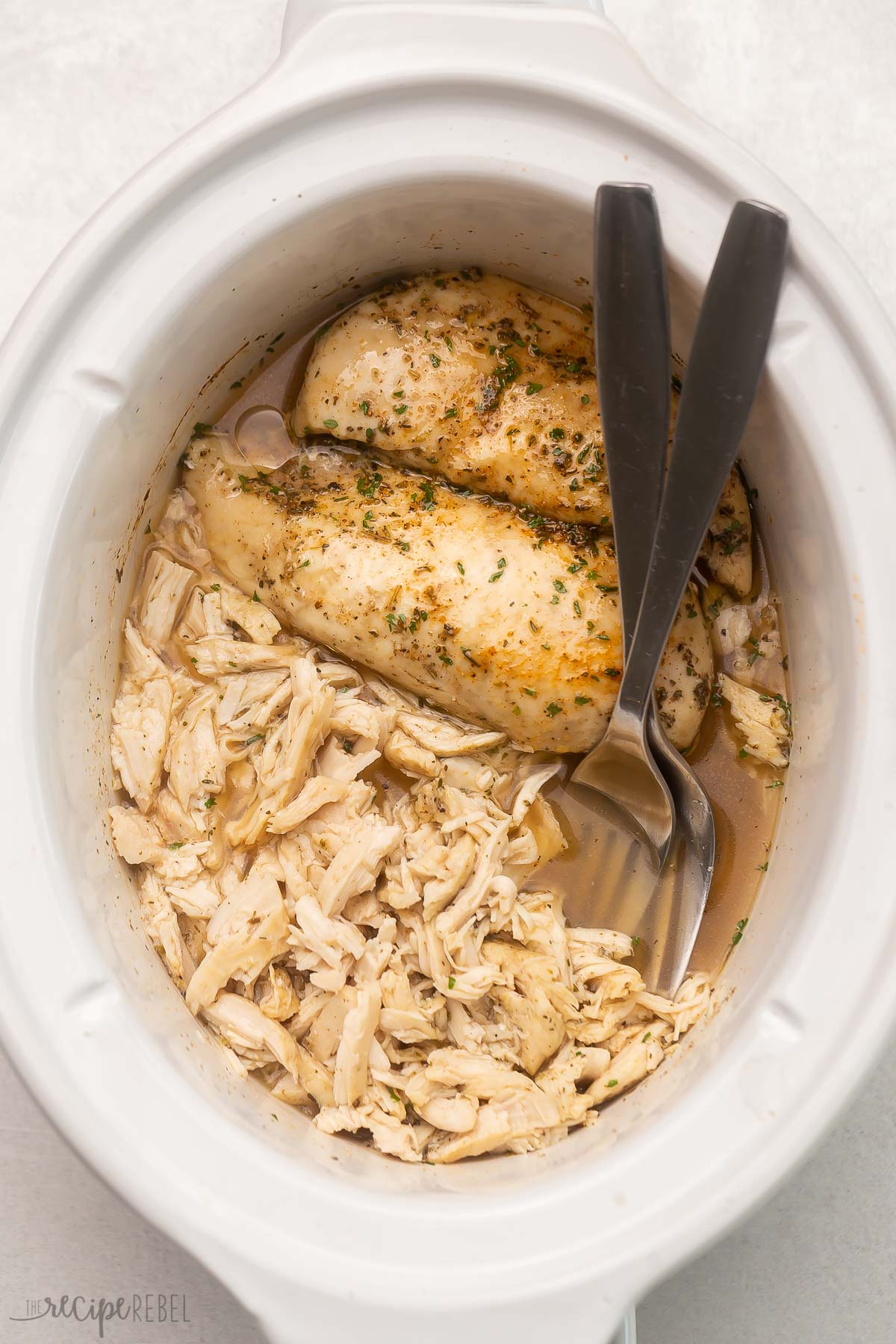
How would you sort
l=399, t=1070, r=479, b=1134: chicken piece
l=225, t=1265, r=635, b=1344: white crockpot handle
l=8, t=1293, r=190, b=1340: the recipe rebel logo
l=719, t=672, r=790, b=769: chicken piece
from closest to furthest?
l=225, t=1265, r=635, b=1344: white crockpot handle
l=399, t=1070, r=479, b=1134: chicken piece
l=719, t=672, r=790, b=769: chicken piece
l=8, t=1293, r=190, b=1340: the recipe rebel logo

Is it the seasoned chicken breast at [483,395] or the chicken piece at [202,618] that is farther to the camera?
the chicken piece at [202,618]

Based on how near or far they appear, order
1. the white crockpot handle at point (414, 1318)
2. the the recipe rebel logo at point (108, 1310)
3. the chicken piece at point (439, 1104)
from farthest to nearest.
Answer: the the recipe rebel logo at point (108, 1310)
the chicken piece at point (439, 1104)
the white crockpot handle at point (414, 1318)

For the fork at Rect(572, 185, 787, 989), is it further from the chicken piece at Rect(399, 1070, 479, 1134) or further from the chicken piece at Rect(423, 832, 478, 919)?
the chicken piece at Rect(399, 1070, 479, 1134)

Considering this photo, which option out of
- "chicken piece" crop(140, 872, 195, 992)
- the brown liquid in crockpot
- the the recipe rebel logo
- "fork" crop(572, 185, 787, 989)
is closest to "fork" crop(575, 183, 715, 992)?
"fork" crop(572, 185, 787, 989)

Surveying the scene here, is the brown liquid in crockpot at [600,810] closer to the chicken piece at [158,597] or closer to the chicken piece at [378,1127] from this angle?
the chicken piece at [158,597]

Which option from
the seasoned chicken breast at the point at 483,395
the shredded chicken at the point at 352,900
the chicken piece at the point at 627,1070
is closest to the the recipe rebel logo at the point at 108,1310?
the shredded chicken at the point at 352,900

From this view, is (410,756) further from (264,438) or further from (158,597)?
(264,438)
